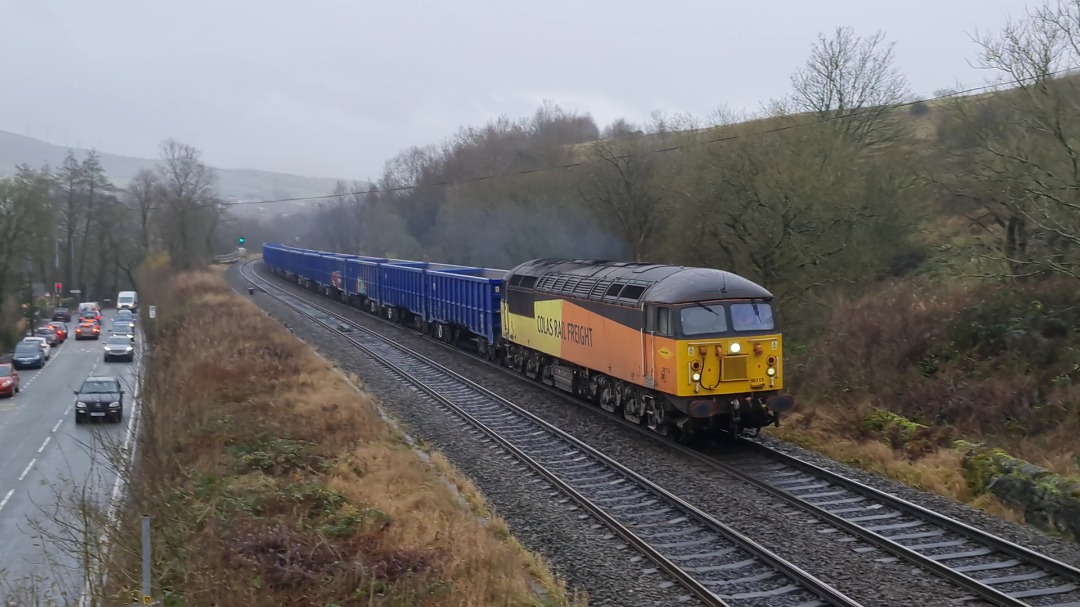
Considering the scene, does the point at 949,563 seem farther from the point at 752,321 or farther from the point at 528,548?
the point at 752,321

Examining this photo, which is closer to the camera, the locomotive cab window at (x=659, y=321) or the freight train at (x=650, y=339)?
the freight train at (x=650, y=339)

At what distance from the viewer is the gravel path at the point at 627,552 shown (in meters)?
8.49

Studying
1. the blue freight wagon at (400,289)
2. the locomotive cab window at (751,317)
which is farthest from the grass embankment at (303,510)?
the blue freight wagon at (400,289)

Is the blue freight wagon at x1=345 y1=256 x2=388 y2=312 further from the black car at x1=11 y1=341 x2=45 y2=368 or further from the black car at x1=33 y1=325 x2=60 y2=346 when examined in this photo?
the black car at x1=33 y1=325 x2=60 y2=346

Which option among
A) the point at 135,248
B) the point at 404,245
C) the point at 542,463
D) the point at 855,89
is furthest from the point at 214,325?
the point at 135,248

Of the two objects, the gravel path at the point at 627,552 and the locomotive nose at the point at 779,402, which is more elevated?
the locomotive nose at the point at 779,402

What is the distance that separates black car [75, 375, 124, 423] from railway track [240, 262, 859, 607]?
14188mm

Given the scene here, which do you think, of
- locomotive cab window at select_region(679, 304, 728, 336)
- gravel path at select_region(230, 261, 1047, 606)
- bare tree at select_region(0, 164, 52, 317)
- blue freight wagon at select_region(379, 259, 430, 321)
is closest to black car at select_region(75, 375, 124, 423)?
blue freight wagon at select_region(379, 259, 430, 321)

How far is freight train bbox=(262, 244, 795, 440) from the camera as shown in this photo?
14.0 metres

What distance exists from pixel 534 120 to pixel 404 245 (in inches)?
485

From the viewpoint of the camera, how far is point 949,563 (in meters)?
8.95

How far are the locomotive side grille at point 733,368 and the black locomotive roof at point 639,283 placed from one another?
1049mm

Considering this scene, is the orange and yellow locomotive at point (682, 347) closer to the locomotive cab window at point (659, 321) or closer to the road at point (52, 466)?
the locomotive cab window at point (659, 321)

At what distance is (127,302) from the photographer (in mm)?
68000
